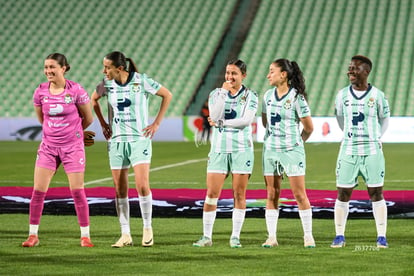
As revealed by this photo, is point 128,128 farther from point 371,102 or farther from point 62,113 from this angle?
point 371,102

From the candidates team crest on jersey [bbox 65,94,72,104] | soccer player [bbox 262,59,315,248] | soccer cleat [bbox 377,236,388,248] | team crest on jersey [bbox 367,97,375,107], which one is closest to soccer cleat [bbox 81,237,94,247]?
team crest on jersey [bbox 65,94,72,104]

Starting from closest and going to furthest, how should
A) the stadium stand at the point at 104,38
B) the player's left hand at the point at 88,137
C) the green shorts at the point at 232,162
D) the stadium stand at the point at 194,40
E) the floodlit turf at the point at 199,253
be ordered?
the floodlit turf at the point at 199,253, the green shorts at the point at 232,162, the player's left hand at the point at 88,137, the stadium stand at the point at 194,40, the stadium stand at the point at 104,38

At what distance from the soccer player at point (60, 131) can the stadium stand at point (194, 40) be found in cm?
2121

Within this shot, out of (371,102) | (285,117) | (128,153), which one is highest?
(371,102)

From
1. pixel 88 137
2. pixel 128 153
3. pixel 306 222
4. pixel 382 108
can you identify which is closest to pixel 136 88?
pixel 128 153

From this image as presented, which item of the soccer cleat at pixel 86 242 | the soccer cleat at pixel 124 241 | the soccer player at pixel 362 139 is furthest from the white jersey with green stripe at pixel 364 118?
the soccer cleat at pixel 86 242

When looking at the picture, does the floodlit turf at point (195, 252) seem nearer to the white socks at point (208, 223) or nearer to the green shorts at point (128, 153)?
the white socks at point (208, 223)

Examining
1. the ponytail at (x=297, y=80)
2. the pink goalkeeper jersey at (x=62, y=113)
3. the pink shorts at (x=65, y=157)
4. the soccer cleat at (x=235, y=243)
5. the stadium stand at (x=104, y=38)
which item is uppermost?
the stadium stand at (x=104, y=38)

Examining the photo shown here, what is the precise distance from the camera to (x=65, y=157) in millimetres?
8031

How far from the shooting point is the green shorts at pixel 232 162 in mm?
8094

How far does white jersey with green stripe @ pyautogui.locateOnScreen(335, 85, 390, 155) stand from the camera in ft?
25.9

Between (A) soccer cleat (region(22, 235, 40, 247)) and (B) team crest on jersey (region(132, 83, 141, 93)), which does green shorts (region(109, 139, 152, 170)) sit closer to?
(B) team crest on jersey (region(132, 83, 141, 93))

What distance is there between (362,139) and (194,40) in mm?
25735

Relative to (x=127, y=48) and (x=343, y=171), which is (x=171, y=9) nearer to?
(x=127, y=48)
